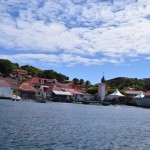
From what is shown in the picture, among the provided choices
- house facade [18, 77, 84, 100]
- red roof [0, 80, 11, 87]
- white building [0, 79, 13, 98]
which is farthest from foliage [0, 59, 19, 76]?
white building [0, 79, 13, 98]

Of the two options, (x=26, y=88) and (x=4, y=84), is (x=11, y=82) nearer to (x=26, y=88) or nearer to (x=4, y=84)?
(x=26, y=88)

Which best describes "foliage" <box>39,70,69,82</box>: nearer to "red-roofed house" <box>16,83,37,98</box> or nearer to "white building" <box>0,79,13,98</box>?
"red-roofed house" <box>16,83,37,98</box>

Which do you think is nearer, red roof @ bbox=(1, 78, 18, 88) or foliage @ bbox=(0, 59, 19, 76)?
red roof @ bbox=(1, 78, 18, 88)

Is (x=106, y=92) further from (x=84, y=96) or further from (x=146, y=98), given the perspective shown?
(x=146, y=98)

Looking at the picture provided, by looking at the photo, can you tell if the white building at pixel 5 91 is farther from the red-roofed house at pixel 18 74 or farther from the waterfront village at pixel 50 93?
the red-roofed house at pixel 18 74

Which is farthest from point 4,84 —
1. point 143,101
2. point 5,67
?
point 5,67

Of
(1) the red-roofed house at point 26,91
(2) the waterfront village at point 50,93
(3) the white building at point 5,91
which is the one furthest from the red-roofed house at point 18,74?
(3) the white building at point 5,91

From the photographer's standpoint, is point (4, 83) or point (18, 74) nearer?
point (4, 83)

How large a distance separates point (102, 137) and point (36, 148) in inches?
→ 391

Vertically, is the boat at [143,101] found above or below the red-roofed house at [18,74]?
below

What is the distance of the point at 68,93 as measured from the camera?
15088 cm

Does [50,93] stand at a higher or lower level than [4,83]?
lower

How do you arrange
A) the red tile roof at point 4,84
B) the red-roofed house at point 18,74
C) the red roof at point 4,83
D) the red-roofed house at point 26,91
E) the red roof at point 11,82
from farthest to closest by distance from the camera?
the red-roofed house at point 18,74
the red roof at point 11,82
the red-roofed house at point 26,91
the red roof at point 4,83
the red tile roof at point 4,84

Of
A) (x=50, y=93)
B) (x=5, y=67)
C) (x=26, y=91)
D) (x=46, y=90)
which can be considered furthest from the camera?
(x=5, y=67)
